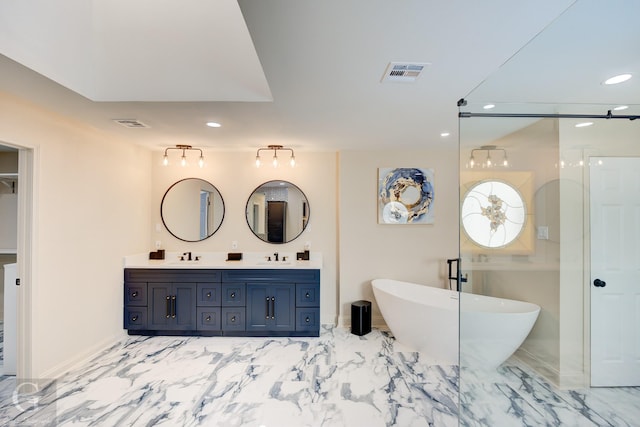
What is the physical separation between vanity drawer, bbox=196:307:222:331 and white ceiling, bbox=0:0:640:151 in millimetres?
2159

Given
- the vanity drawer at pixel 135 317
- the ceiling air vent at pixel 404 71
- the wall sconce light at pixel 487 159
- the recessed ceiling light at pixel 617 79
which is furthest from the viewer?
the vanity drawer at pixel 135 317

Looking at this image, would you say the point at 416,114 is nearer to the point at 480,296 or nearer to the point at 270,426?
the point at 480,296

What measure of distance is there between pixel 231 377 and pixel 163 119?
2.45 meters

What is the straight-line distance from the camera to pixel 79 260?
2.91 metres

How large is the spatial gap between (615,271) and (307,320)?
114 inches

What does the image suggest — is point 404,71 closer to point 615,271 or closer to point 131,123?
point 615,271

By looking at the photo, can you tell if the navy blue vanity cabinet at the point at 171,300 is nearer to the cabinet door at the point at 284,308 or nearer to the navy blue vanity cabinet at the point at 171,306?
the navy blue vanity cabinet at the point at 171,306

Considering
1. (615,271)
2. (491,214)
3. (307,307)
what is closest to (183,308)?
(307,307)

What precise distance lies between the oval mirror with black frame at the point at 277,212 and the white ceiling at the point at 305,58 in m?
1.27

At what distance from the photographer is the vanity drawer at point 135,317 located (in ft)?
11.5

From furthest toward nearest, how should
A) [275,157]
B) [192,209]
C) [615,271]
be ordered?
[192,209]
[275,157]
[615,271]

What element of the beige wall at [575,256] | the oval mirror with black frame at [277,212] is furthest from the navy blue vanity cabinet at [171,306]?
the beige wall at [575,256]

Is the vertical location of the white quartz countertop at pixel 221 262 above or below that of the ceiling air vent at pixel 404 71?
below

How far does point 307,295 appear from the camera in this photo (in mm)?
3551
